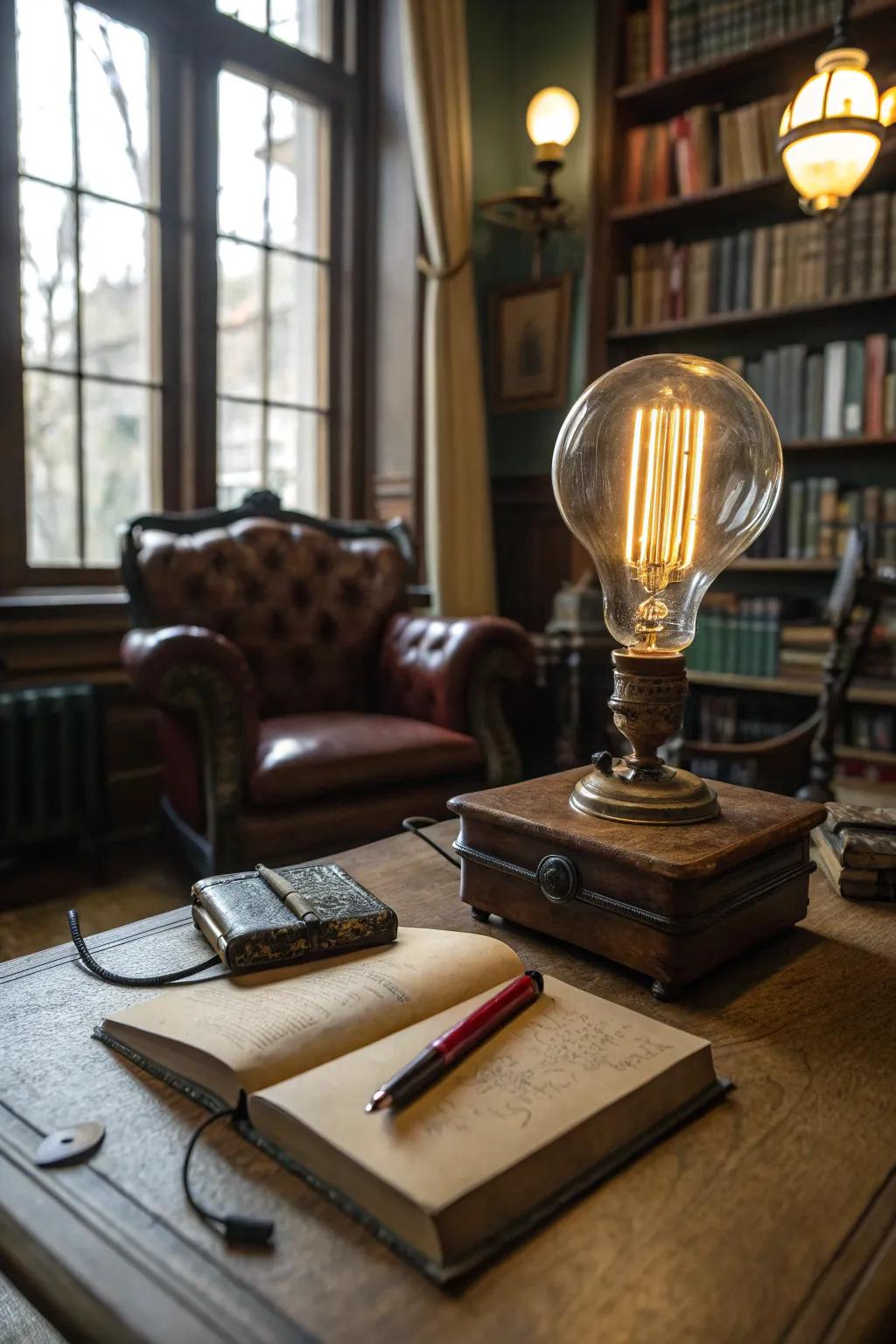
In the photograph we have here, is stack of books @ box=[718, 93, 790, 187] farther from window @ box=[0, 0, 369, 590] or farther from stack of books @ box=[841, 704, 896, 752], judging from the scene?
stack of books @ box=[841, 704, 896, 752]

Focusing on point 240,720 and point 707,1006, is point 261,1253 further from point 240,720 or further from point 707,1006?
point 240,720

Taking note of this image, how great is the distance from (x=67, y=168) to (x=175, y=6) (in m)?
0.65

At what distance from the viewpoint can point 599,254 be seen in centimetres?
330

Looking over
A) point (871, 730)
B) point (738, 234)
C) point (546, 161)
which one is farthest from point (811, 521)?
point (546, 161)

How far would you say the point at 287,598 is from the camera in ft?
8.56

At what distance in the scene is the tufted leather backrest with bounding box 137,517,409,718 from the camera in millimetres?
2389

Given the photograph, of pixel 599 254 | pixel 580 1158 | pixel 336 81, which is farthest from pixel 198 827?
pixel 336 81

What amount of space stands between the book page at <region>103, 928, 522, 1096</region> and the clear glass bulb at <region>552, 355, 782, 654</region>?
1.23 feet

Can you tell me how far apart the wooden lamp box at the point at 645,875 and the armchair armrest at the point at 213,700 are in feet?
3.59

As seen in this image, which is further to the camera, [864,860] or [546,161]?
[546,161]

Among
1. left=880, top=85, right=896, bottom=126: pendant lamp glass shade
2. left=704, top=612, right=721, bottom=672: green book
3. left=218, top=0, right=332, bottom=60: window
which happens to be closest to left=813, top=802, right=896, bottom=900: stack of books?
left=880, top=85, right=896, bottom=126: pendant lamp glass shade

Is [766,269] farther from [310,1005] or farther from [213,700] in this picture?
[310,1005]

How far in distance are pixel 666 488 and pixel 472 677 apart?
1.45m

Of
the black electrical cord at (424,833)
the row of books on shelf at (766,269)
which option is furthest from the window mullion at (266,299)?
the black electrical cord at (424,833)
